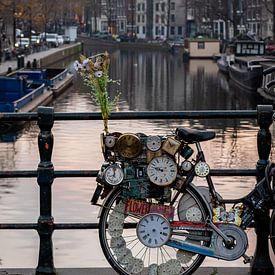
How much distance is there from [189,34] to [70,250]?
402ft

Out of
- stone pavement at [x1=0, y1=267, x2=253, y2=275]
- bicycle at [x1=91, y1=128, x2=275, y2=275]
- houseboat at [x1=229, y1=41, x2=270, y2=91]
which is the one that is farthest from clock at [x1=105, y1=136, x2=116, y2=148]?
houseboat at [x1=229, y1=41, x2=270, y2=91]

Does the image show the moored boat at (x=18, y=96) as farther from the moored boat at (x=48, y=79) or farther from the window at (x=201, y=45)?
the window at (x=201, y=45)

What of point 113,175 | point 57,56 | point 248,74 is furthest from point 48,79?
point 113,175

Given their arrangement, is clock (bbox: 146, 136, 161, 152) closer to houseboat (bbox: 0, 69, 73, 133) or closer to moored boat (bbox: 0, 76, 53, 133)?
houseboat (bbox: 0, 69, 73, 133)

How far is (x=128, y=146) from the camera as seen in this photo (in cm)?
537

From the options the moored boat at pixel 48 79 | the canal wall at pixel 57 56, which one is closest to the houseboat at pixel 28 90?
the moored boat at pixel 48 79

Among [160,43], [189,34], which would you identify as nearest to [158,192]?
[160,43]

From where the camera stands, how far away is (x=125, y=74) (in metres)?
63.5

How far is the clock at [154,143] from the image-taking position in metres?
5.39

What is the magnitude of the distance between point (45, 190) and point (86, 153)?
16417 mm

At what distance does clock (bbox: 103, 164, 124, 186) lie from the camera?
17.6 ft

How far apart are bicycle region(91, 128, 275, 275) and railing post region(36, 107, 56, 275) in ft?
1.45

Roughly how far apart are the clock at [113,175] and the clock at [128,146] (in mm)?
96

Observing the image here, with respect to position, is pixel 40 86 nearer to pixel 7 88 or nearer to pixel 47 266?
pixel 7 88
